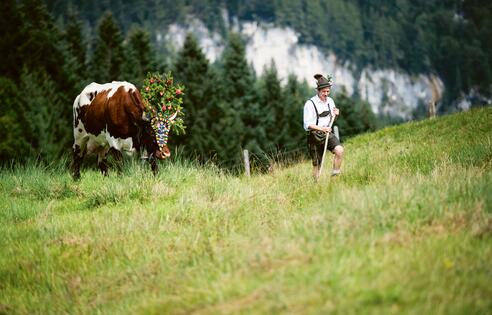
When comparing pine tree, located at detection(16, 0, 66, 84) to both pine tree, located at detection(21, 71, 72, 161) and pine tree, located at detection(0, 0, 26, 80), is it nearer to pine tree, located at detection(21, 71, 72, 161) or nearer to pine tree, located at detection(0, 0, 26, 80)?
pine tree, located at detection(0, 0, 26, 80)

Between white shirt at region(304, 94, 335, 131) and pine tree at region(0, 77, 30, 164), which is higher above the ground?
white shirt at region(304, 94, 335, 131)

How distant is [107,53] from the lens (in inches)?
1511

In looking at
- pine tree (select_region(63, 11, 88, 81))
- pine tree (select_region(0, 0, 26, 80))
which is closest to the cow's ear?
pine tree (select_region(0, 0, 26, 80))

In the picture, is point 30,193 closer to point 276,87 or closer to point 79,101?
point 79,101

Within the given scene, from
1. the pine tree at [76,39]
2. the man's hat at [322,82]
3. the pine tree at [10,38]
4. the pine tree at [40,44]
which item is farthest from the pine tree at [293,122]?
the man's hat at [322,82]

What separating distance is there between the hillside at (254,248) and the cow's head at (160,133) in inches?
56.4

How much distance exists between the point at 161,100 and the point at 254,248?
21.9ft

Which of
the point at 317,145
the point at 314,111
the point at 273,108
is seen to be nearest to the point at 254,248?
the point at 314,111

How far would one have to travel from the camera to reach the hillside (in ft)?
12.2

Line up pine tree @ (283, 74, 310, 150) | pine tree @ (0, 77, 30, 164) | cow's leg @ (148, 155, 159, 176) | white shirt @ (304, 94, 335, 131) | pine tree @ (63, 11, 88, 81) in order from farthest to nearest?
pine tree @ (283, 74, 310, 150), pine tree @ (63, 11, 88, 81), pine tree @ (0, 77, 30, 164), cow's leg @ (148, 155, 159, 176), white shirt @ (304, 94, 335, 131)

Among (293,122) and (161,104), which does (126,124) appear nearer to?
(161,104)

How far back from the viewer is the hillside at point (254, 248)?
371cm

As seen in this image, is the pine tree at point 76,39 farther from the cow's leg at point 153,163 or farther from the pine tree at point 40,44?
the cow's leg at point 153,163

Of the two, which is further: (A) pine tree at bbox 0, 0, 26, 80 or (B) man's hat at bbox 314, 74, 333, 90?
(A) pine tree at bbox 0, 0, 26, 80
